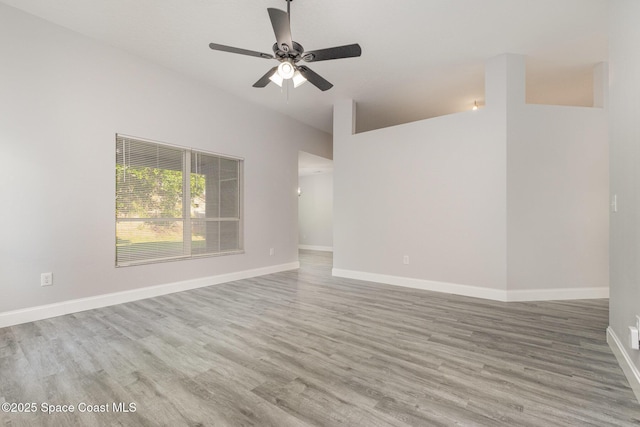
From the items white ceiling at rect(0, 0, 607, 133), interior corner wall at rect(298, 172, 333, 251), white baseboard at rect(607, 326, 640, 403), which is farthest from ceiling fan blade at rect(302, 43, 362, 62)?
interior corner wall at rect(298, 172, 333, 251)

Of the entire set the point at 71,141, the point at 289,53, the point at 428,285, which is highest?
the point at 289,53

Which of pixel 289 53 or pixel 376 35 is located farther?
pixel 376 35

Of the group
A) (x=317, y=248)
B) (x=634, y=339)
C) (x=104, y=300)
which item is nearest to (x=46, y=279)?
(x=104, y=300)

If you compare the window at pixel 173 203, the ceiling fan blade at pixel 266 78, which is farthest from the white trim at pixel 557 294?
the window at pixel 173 203

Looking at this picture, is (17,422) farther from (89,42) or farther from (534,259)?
(534,259)

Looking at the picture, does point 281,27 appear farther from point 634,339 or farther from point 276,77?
point 634,339

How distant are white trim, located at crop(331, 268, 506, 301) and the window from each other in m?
2.12

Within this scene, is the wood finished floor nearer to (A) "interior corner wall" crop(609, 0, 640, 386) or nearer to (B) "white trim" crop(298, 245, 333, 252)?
(A) "interior corner wall" crop(609, 0, 640, 386)

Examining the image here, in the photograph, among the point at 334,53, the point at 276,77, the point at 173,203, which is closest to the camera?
the point at 334,53

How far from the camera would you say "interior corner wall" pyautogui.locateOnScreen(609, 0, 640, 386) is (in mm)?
1753

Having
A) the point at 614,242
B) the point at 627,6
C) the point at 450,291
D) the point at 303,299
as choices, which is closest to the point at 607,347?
the point at 614,242

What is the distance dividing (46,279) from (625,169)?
17.2 ft

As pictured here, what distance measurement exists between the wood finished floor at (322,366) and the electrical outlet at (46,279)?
0.40 m

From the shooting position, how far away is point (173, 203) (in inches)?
162
